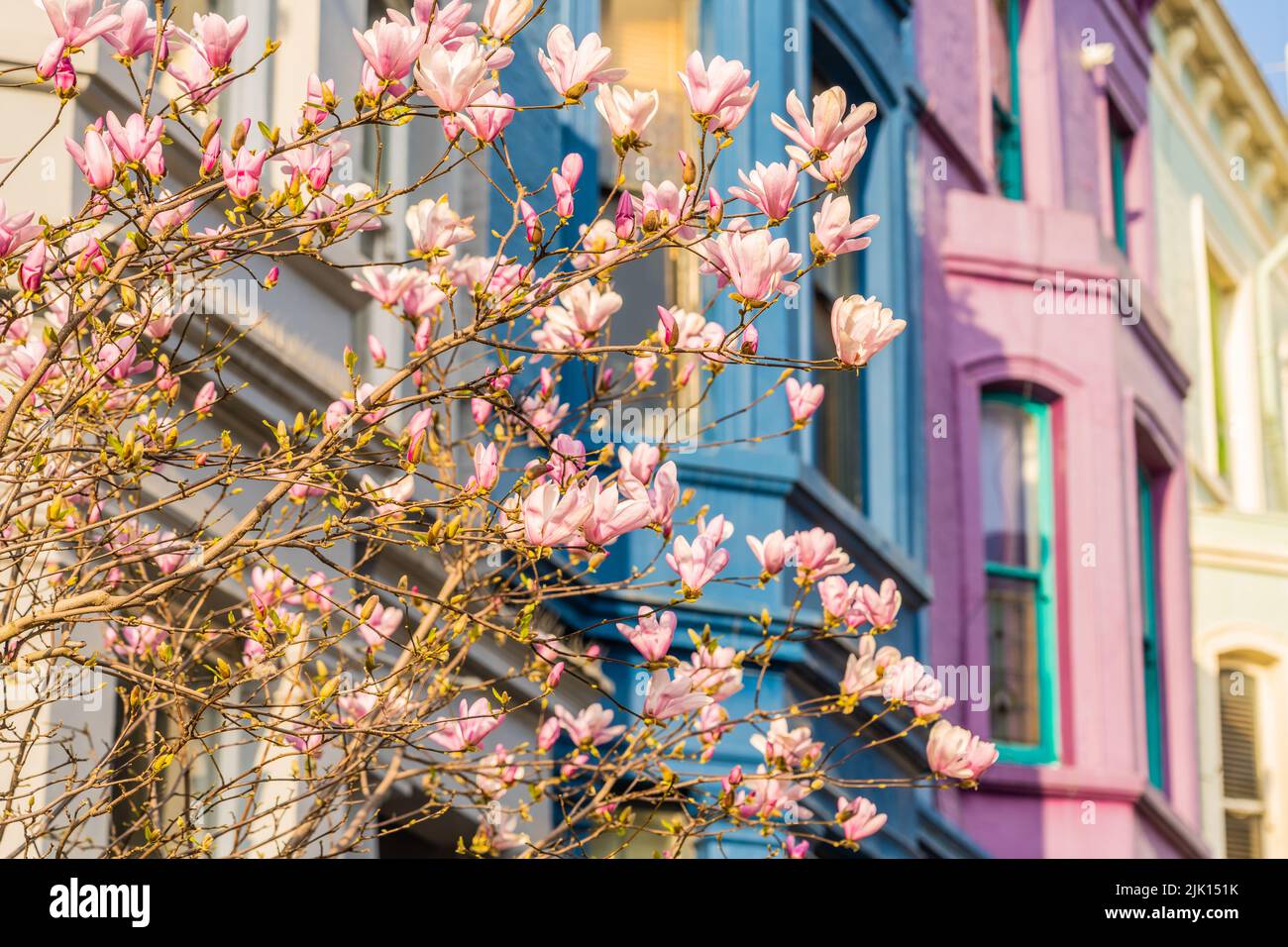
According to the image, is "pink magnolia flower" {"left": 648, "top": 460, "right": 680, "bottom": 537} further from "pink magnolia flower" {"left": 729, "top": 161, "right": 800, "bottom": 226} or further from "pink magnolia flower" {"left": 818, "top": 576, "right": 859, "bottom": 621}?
"pink magnolia flower" {"left": 818, "top": 576, "right": 859, "bottom": 621}

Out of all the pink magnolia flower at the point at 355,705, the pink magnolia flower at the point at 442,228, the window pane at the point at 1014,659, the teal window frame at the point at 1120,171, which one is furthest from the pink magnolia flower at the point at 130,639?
the teal window frame at the point at 1120,171

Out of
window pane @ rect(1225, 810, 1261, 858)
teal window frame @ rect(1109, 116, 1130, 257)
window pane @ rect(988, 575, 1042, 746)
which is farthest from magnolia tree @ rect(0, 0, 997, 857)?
teal window frame @ rect(1109, 116, 1130, 257)

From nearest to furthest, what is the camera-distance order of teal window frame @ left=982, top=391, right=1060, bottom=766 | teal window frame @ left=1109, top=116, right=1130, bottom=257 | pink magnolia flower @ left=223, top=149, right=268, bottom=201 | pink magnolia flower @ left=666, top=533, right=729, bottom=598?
pink magnolia flower @ left=223, top=149, right=268, bottom=201 → pink magnolia flower @ left=666, top=533, right=729, bottom=598 → teal window frame @ left=982, top=391, right=1060, bottom=766 → teal window frame @ left=1109, top=116, right=1130, bottom=257

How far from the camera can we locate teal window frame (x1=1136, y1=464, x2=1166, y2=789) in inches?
328

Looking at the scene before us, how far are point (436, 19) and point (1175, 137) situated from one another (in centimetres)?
630

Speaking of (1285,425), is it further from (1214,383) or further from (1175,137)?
(1175,137)

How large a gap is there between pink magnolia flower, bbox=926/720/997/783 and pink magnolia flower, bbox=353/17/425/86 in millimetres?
1918

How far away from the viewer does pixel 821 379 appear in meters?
7.98

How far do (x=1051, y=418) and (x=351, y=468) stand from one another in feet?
19.9

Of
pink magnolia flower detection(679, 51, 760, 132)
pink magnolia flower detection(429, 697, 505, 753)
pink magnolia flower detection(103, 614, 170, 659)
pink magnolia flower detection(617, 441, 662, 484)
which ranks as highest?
pink magnolia flower detection(679, 51, 760, 132)

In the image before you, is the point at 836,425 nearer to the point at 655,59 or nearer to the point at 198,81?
the point at 655,59

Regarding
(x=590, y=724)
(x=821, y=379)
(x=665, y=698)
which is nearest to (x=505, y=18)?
(x=665, y=698)

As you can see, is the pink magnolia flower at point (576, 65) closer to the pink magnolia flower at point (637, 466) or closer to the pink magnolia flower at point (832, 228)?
the pink magnolia flower at point (832, 228)

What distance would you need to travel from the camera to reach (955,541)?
8625mm
